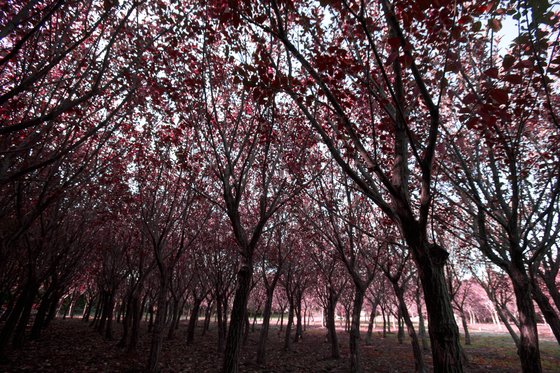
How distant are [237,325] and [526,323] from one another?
20.0 feet

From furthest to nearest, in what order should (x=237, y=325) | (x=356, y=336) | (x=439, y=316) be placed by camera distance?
(x=356, y=336), (x=237, y=325), (x=439, y=316)

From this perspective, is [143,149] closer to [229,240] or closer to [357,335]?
[229,240]

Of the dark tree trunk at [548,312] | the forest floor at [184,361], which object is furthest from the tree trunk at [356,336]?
the dark tree trunk at [548,312]

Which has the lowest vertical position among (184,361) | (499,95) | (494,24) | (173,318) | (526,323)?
(184,361)

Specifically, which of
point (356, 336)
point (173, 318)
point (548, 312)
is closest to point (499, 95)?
point (548, 312)

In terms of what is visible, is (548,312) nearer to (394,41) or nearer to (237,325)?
(237,325)

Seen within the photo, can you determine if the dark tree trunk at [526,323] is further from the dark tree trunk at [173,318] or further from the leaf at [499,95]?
the dark tree trunk at [173,318]

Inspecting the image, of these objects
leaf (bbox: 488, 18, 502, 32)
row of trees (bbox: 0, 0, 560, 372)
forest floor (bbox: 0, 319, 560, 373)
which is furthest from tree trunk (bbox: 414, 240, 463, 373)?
forest floor (bbox: 0, 319, 560, 373)

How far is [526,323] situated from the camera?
5.91 meters

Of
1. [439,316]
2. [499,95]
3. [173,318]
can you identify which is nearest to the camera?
[499,95]

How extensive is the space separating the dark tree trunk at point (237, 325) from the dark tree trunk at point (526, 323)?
18.3 ft

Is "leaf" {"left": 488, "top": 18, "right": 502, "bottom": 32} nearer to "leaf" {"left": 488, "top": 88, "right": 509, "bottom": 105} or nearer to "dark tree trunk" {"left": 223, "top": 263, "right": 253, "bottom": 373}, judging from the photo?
"leaf" {"left": 488, "top": 88, "right": 509, "bottom": 105}

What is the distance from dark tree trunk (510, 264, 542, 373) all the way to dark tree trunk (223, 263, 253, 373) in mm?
5586

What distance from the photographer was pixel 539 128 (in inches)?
325
